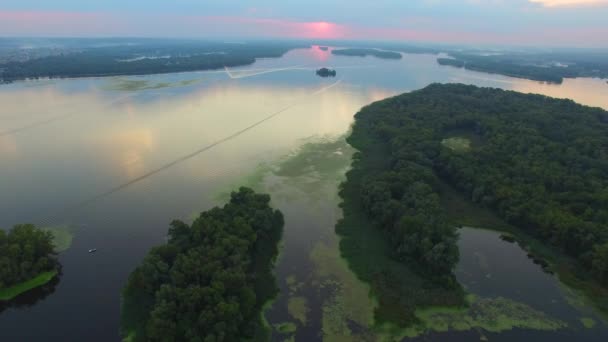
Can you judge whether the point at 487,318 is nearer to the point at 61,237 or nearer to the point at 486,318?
the point at 486,318

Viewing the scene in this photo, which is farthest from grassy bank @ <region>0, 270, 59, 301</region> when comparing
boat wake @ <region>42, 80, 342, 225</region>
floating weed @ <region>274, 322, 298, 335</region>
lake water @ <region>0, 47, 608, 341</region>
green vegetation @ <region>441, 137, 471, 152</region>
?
green vegetation @ <region>441, 137, 471, 152</region>

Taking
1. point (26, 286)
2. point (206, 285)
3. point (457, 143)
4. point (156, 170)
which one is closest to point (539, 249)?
point (206, 285)

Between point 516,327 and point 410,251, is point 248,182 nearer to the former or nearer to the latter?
point 410,251

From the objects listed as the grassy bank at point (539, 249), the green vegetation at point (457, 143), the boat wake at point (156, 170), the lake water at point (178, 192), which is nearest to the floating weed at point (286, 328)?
the lake water at point (178, 192)

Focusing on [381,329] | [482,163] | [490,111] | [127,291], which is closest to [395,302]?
[381,329]

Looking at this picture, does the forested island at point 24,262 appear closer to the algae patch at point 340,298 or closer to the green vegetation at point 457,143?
the algae patch at point 340,298

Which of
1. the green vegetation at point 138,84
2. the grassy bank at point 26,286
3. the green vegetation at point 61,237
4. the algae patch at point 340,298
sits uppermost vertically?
the green vegetation at point 138,84

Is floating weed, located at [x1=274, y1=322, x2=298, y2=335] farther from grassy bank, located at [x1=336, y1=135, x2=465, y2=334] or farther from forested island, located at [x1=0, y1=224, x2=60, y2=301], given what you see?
forested island, located at [x1=0, y1=224, x2=60, y2=301]
